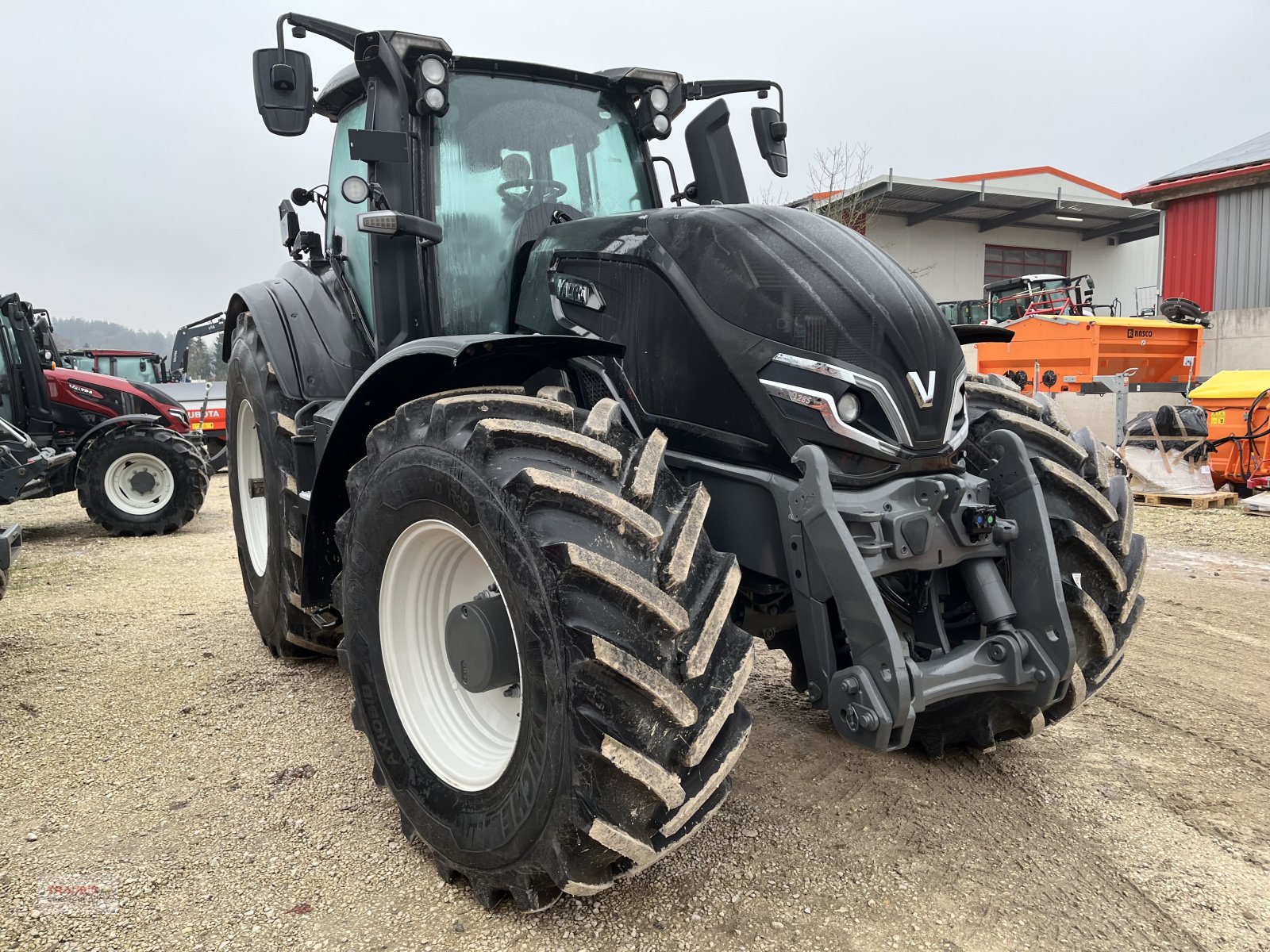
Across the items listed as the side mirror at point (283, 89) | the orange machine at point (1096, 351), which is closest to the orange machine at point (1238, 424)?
the orange machine at point (1096, 351)

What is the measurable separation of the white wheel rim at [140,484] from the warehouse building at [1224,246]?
1837 cm

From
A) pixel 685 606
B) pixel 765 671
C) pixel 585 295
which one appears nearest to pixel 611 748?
pixel 685 606

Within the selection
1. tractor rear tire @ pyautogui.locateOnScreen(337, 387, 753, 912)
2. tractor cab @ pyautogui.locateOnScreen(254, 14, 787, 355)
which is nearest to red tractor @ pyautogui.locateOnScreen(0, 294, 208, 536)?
tractor cab @ pyautogui.locateOnScreen(254, 14, 787, 355)

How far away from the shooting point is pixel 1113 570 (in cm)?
257

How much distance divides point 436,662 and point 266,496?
5.34ft

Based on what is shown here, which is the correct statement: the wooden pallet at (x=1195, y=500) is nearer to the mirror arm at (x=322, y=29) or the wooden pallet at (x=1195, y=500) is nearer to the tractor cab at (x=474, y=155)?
the tractor cab at (x=474, y=155)

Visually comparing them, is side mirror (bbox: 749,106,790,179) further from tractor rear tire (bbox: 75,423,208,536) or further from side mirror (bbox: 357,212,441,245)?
tractor rear tire (bbox: 75,423,208,536)

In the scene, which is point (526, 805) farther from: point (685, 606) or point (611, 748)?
point (685, 606)

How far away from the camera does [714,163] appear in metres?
3.20

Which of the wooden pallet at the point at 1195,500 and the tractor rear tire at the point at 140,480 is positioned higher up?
the tractor rear tire at the point at 140,480

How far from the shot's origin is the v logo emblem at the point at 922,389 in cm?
223

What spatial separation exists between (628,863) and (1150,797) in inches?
69.4

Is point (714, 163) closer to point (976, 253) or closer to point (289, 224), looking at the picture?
point (289, 224)

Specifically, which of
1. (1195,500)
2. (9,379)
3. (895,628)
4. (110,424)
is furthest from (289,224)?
(1195,500)
